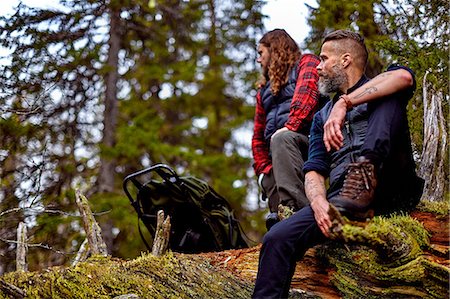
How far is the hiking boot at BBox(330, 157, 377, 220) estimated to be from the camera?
3422 millimetres

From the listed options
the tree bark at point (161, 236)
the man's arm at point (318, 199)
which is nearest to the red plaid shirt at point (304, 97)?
the man's arm at point (318, 199)

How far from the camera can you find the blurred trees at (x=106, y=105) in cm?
637

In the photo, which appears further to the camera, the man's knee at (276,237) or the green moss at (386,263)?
the man's knee at (276,237)

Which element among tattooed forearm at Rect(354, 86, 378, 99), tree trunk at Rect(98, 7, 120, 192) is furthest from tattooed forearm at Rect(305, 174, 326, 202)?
tree trunk at Rect(98, 7, 120, 192)

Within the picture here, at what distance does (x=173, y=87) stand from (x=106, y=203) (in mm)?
6290

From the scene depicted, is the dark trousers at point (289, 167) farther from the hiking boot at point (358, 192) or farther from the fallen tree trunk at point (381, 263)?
the hiking boot at point (358, 192)

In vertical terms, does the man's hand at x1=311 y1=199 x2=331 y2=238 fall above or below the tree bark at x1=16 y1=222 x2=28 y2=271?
above

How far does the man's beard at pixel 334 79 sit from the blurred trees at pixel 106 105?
2455mm

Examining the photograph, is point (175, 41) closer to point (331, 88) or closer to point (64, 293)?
point (331, 88)

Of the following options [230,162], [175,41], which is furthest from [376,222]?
[230,162]

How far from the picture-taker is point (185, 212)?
563 cm

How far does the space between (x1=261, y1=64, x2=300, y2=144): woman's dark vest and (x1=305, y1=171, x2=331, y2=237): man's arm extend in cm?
144

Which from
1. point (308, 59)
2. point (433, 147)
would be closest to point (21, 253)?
point (308, 59)

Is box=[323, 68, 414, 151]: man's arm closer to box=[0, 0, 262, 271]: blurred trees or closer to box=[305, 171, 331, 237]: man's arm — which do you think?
box=[305, 171, 331, 237]: man's arm
